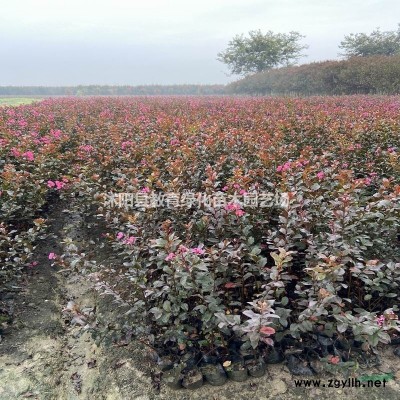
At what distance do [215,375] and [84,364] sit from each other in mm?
908

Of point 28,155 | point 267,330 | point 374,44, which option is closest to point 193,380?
point 267,330

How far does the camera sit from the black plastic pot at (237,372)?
207 cm

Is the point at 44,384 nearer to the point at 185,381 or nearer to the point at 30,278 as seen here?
the point at 185,381

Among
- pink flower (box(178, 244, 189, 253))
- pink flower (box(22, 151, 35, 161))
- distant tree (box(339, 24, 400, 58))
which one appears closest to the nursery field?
pink flower (box(178, 244, 189, 253))

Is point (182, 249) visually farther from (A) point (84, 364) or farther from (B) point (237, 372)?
(A) point (84, 364)

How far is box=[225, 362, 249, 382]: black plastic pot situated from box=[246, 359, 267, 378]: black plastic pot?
0.03 metres

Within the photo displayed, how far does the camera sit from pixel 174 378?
2.06 metres

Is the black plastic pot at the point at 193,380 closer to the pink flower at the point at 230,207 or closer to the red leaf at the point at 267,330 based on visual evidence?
the red leaf at the point at 267,330

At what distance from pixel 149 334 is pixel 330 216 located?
4.68ft

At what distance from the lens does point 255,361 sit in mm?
2115

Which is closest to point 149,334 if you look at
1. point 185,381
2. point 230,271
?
point 185,381

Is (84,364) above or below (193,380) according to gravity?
below

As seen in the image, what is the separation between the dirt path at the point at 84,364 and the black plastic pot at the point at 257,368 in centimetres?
4

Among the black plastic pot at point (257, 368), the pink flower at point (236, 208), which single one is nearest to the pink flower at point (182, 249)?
the pink flower at point (236, 208)
